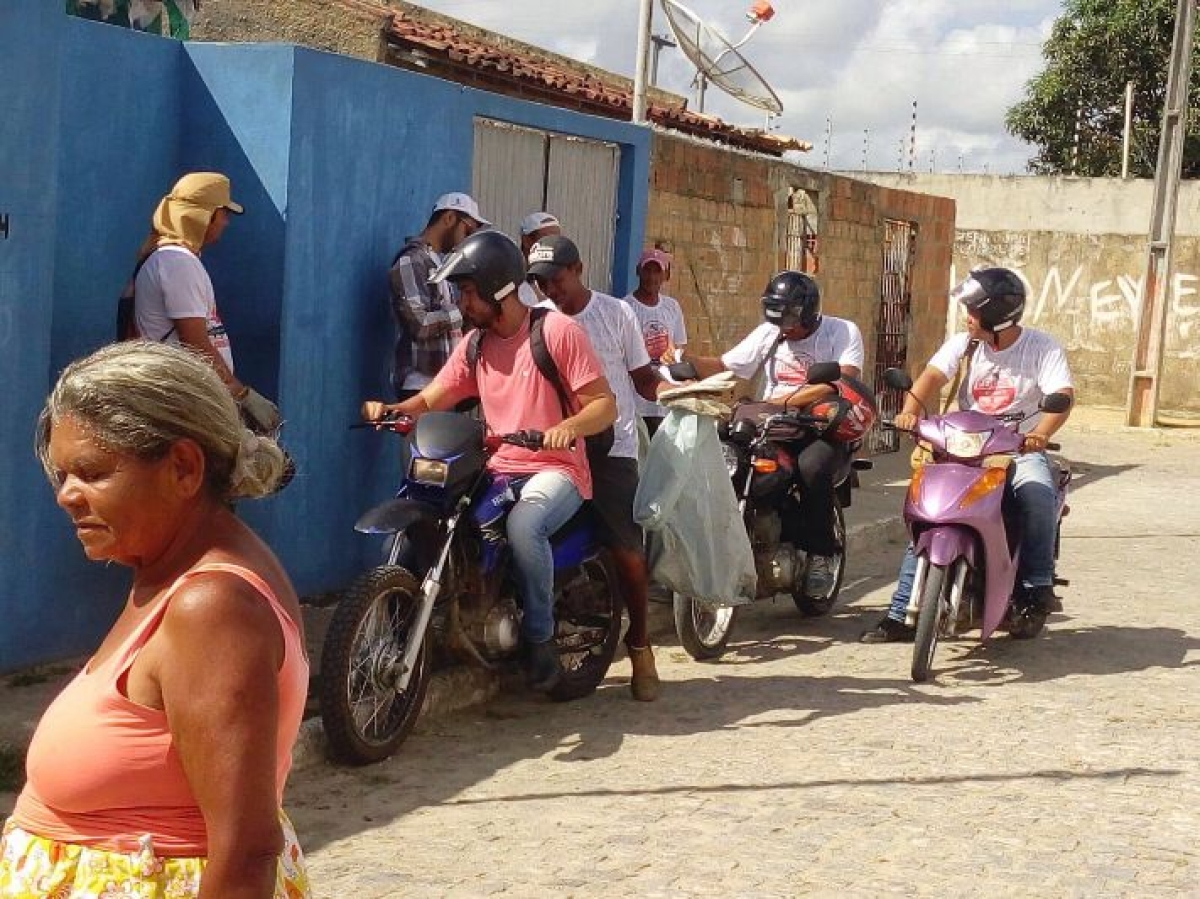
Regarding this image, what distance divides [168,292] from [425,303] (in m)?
1.87

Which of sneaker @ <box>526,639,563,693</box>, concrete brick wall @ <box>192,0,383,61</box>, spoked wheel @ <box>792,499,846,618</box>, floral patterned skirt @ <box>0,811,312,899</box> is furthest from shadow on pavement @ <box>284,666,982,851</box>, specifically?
concrete brick wall @ <box>192,0,383,61</box>

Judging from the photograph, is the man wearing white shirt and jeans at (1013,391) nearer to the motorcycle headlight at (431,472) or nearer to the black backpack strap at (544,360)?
the black backpack strap at (544,360)

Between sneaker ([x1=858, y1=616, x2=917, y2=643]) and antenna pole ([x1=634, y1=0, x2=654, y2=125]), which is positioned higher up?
antenna pole ([x1=634, y1=0, x2=654, y2=125])

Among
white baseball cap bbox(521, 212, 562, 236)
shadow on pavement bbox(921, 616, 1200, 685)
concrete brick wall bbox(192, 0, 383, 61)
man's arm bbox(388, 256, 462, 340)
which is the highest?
concrete brick wall bbox(192, 0, 383, 61)

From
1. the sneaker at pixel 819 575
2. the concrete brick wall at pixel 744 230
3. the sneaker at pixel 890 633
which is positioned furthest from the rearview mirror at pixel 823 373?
the concrete brick wall at pixel 744 230

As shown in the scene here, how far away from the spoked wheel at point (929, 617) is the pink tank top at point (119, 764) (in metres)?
5.49

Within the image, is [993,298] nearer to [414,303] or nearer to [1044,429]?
[1044,429]

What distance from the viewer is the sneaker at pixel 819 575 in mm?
8805

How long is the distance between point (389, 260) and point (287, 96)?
117 centimetres

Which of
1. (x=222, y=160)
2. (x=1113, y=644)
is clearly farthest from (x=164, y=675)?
(x=1113, y=644)

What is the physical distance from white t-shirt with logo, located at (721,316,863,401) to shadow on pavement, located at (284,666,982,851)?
162cm

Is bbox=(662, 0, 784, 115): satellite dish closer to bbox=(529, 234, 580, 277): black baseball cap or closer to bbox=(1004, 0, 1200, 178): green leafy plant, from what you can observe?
bbox=(529, 234, 580, 277): black baseball cap

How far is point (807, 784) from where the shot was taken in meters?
6.11

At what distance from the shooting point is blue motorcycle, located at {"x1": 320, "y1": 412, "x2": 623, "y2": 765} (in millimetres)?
5922
